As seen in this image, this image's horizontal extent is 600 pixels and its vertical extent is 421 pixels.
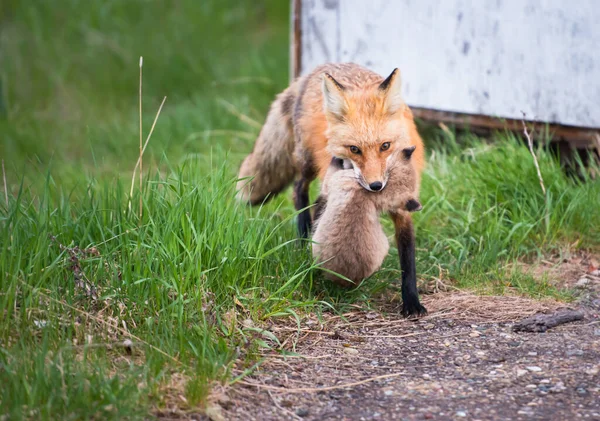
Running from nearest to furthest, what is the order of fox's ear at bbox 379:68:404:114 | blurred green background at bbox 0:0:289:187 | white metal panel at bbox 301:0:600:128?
fox's ear at bbox 379:68:404:114
white metal panel at bbox 301:0:600:128
blurred green background at bbox 0:0:289:187

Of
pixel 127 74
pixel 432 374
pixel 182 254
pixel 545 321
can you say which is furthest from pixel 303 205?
pixel 127 74

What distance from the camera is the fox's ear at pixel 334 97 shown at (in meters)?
3.65

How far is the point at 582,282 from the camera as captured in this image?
13.9 ft

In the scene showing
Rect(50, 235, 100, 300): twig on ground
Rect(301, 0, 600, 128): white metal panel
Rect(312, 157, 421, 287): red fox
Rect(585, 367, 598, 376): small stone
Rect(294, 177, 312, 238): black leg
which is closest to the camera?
Rect(585, 367, 598, 376): small stone

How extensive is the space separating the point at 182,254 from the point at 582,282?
93.0 inches

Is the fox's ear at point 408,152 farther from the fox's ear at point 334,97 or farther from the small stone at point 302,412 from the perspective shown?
the small stone at point 302,412

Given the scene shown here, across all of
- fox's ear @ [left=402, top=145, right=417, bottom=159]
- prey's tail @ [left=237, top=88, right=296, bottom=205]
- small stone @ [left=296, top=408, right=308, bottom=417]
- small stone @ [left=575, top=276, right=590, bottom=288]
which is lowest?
small stone @ [left=296, top=408, right=308, bottom=417]

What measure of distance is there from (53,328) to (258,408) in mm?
876

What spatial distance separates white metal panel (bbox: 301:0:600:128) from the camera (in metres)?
5.15

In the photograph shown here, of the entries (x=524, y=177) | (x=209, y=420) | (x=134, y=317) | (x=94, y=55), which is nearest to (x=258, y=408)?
(x=209, y=420)

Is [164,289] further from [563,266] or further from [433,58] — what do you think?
[433,58]

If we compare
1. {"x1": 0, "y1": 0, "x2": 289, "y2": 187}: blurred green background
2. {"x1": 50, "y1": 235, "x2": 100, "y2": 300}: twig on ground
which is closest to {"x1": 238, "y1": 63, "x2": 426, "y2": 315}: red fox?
{"x1": 50, "y1": 235, "x2": 100, "y2": 300}: twig on ground

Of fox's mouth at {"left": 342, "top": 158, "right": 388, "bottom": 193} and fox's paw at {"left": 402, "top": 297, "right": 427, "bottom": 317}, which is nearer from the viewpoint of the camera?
fox's mouth at {"left": 342, "top": 158, "right": 388, "bottom": 193}

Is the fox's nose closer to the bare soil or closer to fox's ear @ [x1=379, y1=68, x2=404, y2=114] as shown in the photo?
fox's ear @ [x1=379, y1=68, x2=404, y2=114]
